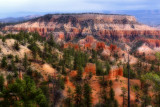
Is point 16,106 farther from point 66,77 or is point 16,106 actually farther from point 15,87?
point 66,77

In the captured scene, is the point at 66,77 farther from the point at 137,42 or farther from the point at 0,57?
the point at 137,42

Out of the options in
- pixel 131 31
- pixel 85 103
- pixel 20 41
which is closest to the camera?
pixel 85 103

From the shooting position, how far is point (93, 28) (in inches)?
6678

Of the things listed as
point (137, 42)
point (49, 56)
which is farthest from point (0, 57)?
point (137, 42)

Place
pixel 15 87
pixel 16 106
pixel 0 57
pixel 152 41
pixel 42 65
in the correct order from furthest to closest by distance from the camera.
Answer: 1. pixel 152 41
2. pixel 42 65
3. pixel 0 57
4. pixel 15 87
5. pixel 16 106

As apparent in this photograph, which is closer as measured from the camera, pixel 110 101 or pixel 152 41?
pixel 110 101

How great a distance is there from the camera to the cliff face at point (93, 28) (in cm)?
16450

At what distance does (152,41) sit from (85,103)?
433 ft

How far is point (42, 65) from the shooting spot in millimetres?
54750

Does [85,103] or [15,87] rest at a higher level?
[15,87]

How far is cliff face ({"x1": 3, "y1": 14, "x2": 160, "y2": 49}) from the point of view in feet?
540

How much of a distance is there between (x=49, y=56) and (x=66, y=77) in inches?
565

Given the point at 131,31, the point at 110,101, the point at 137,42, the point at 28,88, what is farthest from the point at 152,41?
the point at 28,88

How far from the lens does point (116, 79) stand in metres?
51.9
